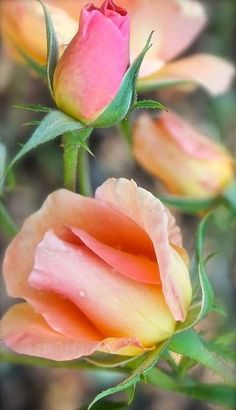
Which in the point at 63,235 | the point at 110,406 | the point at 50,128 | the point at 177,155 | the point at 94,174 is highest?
the point at 50,128

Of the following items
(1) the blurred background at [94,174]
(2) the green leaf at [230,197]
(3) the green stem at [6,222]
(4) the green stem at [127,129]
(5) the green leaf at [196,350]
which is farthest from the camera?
(1) the blurred background at [94,174]

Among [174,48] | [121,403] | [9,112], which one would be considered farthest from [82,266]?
[9,112]

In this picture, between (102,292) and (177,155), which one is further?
(177,155)

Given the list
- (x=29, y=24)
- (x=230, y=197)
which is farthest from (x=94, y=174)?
(x=29, y=24)

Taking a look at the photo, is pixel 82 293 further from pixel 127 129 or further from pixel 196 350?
pixel 127 129

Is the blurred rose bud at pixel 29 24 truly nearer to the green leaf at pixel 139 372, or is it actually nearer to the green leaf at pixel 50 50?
the green leaf at pixel 50 50

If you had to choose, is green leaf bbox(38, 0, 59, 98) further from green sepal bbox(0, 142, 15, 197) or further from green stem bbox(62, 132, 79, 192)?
green sepal bbox(0, 142, 15, 197)

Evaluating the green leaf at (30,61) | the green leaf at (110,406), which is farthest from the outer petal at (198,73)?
the green leaf at (110,406)

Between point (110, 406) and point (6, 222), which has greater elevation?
point (6, 222)
